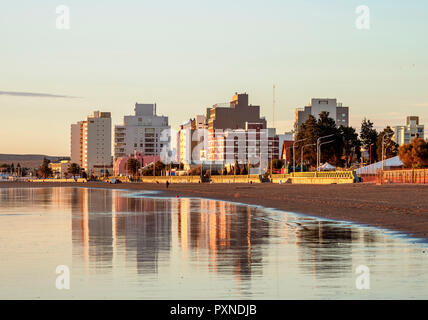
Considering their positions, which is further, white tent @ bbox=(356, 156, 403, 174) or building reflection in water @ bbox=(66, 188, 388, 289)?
white tent @ bbox=(356, 156, 403, 174)

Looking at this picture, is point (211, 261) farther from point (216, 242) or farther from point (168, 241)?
point (168, 241)

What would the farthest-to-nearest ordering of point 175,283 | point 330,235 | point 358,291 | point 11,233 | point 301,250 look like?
1. point 11,233
2. point 330,235
3. point 301,250
4. point 175,283
5. point 358,291

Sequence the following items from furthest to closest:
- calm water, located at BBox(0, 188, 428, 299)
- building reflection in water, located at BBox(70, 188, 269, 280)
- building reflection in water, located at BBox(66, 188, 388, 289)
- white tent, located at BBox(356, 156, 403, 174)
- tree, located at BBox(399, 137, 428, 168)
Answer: white tent, located at BBox(356, 156, 403, 174) < tree, located at BBox(399, 137, 428, 168) < building reflection in water, located at BBox(70, 188, 269, 280) < building reflection in water, located at BBox(66, 188, 388, 289) < calm water, located at BBox(0, 188, 428, 299)

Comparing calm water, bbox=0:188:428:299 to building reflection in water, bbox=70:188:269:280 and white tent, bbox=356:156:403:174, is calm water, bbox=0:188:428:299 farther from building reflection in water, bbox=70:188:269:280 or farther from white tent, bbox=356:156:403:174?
white tent, bbox=356:156:403:174

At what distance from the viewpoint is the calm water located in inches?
560

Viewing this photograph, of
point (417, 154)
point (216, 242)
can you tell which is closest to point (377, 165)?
point (417, 154)

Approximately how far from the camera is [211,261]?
1891 centimetres

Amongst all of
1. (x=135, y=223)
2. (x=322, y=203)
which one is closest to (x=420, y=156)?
(x=322, y=203)

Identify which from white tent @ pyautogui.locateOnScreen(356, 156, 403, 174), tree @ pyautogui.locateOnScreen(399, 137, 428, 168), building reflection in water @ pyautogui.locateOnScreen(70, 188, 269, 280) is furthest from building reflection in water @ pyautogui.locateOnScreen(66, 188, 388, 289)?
white tent @ pyautogui.locateOnScreen(356, 156, 403, 174)

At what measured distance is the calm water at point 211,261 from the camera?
14.2m

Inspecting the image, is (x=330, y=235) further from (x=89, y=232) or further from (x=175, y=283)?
(x=175, y=283)

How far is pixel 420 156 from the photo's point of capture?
142 m

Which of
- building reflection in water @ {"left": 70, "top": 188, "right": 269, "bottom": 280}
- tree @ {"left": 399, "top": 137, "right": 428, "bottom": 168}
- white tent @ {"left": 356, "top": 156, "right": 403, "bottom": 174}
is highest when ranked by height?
tree @ {"left": 399, "top": 137, "right": 428, "bottom": 168}
